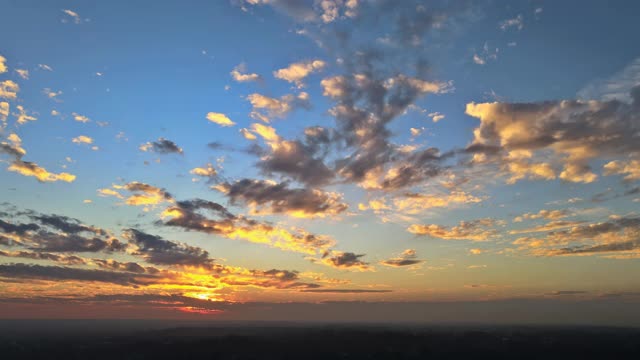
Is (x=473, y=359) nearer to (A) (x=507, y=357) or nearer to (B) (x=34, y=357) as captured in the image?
(A) (x=507, y=357)

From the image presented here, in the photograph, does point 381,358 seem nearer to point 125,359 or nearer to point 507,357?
point 507,357

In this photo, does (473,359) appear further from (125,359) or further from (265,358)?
(125,359)

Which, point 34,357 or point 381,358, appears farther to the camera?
point 34,357

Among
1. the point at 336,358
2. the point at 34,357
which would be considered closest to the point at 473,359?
the point at 336,358

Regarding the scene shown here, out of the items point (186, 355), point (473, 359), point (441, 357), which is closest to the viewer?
point (473, 359)

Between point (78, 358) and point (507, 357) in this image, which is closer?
point (507, 357)

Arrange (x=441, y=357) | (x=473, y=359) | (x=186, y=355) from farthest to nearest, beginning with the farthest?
(x=186, y=355)
(x=441, y=357)
(x=473, y=359)

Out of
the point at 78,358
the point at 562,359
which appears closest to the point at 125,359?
the point at 78,358
